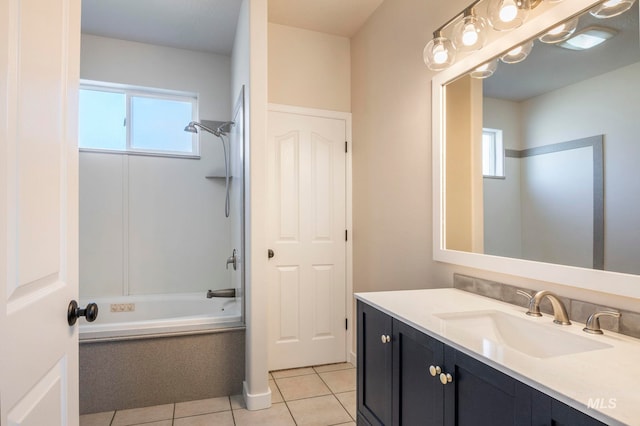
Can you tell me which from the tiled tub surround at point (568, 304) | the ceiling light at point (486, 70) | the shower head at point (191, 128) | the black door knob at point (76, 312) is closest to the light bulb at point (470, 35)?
the ceiling light at point (486, 70)

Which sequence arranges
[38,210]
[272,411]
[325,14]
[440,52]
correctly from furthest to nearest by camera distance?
[325,14] → [272,411] → [440,52] → [38,210]

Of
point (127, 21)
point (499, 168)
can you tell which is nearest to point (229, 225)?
point (127, 21)

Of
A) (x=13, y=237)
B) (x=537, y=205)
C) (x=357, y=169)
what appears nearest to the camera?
(x=13, y=237)

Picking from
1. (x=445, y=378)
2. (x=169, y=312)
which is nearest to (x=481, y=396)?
(x=445, y=378)

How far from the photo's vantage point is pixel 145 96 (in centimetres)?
330

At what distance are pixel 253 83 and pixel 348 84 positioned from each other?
1.04 metres

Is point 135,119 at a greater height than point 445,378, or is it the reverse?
point 135,119

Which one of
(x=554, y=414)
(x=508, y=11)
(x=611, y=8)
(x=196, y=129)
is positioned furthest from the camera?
(x=196, y=129)

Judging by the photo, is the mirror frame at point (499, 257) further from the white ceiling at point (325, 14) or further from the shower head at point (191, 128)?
the shower head at point (191, 128)

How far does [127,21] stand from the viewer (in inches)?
111

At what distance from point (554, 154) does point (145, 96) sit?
3.36 metres

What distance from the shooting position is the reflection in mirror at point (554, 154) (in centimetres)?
109

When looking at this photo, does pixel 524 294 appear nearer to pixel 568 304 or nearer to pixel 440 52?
pixel 568 304

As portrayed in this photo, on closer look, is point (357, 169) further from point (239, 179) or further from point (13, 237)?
point (13, 237)
